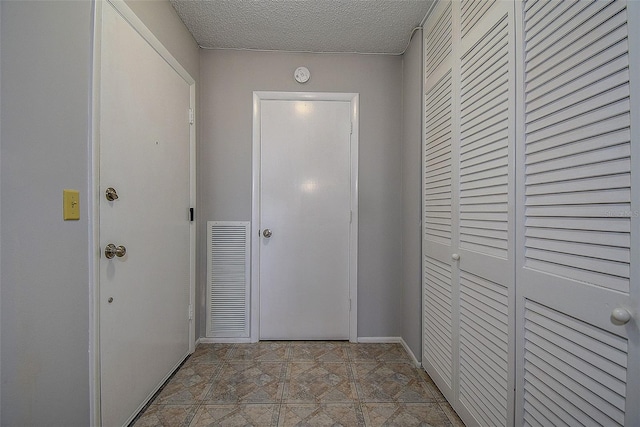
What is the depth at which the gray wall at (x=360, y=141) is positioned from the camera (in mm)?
2234

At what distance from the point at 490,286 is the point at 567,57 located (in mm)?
878

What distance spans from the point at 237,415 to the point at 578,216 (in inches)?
69.1

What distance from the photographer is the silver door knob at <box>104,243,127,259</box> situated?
3.99 feet

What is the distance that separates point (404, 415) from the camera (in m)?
1.47

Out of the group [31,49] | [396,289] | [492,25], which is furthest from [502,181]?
[31,49]

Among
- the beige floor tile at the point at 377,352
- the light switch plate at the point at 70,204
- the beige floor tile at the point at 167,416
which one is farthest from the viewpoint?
the beige floor tile at the point at 377,352

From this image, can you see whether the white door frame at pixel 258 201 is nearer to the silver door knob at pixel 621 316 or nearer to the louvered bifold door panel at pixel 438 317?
the louvered bifold door panel at pixel 438 317

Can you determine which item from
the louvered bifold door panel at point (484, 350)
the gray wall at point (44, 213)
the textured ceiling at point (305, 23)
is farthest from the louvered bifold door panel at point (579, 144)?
the gray wall at point (44, 213)

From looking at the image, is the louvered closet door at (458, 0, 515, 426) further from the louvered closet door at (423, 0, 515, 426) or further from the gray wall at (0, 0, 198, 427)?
the gray wall at (0, 0, 198, 427)

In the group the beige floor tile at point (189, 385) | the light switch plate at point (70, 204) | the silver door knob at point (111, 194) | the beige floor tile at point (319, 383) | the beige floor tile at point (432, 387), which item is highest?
the silver door knob at point (111, 194)

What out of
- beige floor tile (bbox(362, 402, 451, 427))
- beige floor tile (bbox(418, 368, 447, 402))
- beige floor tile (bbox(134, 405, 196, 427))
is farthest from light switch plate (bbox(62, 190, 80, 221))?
beige floor tile (bbox(418, 368, 447, 402))

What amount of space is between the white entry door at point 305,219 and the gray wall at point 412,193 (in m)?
0.47

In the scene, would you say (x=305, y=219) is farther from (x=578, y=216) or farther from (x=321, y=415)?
(x=578, y=216)

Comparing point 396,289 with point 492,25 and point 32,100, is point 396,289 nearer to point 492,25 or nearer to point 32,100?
point 492,25
